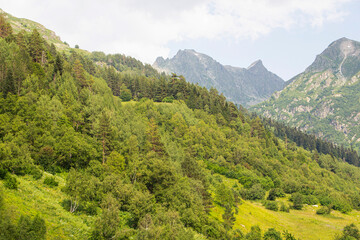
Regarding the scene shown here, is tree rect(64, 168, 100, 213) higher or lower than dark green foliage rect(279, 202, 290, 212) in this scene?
higher

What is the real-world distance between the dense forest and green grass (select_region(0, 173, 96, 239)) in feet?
1.64

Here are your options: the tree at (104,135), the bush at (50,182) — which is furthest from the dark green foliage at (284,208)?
the bush at (50,182)

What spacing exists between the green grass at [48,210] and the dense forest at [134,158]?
0.50 m

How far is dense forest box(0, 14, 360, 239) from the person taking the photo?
35625 millimetres

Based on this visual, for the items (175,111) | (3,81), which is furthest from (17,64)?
(175,111)

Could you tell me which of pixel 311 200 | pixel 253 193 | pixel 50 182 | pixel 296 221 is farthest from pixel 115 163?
pixel 311 200

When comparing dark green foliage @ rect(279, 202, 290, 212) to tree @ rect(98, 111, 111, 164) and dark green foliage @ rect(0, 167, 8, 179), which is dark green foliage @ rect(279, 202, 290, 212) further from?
dark green foliage @ rect(0, 167, 8, 179)

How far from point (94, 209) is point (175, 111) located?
9750 centimetres

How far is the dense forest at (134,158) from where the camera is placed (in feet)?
117

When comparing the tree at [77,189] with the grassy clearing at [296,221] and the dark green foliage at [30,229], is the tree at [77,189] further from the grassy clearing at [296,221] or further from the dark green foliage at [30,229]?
the grassy clearing at [296,221]

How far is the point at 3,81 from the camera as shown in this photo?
231 feet

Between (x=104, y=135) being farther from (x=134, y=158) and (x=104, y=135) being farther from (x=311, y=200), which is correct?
(x=311, y=200)

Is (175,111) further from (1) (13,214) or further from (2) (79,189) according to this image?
(1) (13,214)

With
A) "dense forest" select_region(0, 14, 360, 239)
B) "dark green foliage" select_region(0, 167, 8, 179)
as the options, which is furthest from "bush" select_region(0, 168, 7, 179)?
"dense forest" select_region(0, 14, 360, 239)
